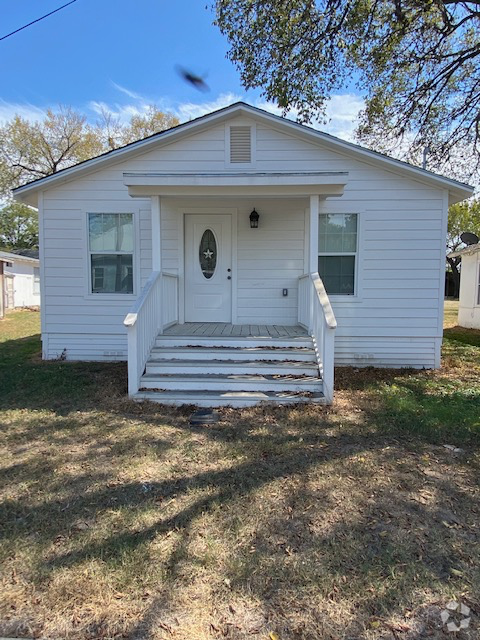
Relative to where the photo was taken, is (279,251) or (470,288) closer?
(279,251)

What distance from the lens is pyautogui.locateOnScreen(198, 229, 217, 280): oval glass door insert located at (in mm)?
7383

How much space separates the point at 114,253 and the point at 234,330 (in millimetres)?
2696


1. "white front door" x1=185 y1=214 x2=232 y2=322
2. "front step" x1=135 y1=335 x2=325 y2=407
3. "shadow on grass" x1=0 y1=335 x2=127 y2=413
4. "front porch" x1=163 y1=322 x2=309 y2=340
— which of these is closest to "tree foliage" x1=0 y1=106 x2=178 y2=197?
"white front door" x1=185 y1=214 x2=232 y2=322

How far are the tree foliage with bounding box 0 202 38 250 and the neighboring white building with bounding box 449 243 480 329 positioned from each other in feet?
125

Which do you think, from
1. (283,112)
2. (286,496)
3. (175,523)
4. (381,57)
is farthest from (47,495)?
(381,57)

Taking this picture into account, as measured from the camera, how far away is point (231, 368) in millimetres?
5340

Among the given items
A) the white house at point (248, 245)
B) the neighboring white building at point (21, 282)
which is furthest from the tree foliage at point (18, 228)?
the white house at point (248, 245)

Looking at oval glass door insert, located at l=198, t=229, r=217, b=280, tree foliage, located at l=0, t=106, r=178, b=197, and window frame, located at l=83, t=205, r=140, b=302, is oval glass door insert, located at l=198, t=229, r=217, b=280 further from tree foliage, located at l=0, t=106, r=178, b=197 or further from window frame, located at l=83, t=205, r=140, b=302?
tree foliage, located at l=0, t=106, r=178, b=197

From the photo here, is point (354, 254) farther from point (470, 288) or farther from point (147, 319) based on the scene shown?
point (470, 288)

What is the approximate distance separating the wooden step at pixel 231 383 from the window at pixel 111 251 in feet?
8.98

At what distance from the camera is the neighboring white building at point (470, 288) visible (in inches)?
546

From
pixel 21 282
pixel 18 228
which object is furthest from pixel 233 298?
pixel 18 228

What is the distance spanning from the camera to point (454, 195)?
708cm

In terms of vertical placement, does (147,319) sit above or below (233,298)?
below
